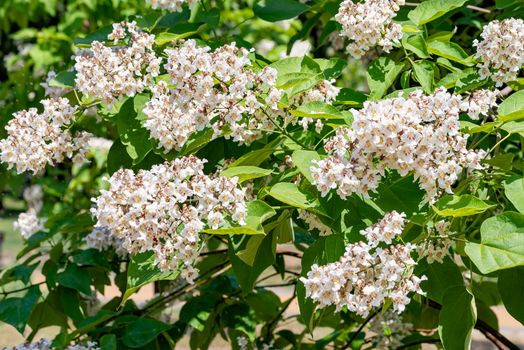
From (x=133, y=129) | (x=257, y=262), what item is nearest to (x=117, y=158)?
(x=133, y=129)

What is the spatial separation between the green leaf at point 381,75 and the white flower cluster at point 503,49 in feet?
0.56

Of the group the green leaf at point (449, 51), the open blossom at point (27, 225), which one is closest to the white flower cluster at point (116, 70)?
the green leaf at point (449, 51)

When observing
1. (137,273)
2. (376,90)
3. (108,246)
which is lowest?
(108,246)

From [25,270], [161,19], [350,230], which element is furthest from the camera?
[25,270]

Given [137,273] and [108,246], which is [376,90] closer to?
[137,273]

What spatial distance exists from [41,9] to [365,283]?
185 inches

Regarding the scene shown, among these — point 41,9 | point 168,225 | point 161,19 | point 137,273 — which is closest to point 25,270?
point 161,19

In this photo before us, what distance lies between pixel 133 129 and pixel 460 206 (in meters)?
0.71

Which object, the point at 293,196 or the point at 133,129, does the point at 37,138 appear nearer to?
the point at 133,129

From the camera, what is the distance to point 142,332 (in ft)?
7.29

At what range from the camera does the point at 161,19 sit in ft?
7.25

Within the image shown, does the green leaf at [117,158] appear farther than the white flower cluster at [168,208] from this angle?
Yes

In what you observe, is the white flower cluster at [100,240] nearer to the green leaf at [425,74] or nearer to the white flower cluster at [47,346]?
the white flower cluster at [47,346]

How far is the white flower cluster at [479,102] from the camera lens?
1.58 m
